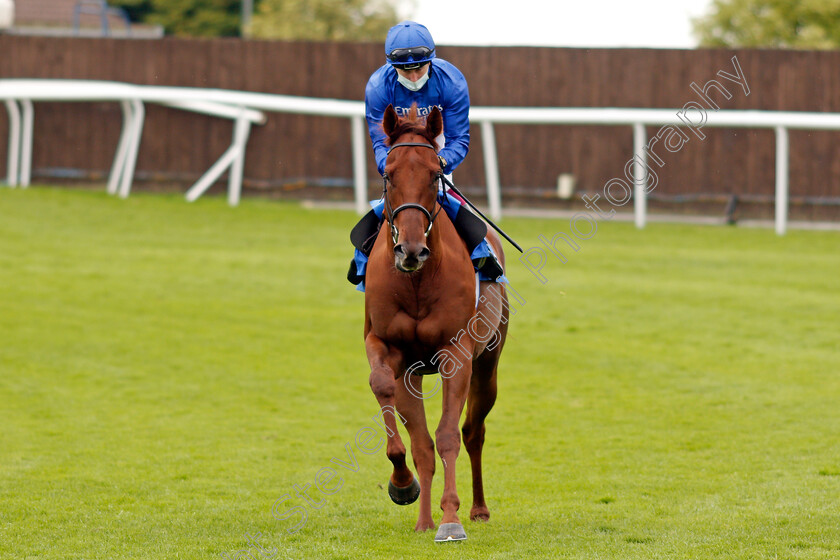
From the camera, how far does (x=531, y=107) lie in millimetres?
24578

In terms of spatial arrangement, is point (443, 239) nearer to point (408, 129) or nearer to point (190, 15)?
point (408, 129)

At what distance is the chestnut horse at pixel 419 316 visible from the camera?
20.6 ft

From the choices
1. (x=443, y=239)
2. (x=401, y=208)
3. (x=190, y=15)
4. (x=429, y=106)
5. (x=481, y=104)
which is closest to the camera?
(x=401, y=208)

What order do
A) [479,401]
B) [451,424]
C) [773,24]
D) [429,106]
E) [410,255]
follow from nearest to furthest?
[410,255] < [451,424] < [429,106] < [479,401] < [773,24]

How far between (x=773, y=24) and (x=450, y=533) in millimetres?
41418

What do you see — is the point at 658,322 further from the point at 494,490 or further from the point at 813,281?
the point at 494,490

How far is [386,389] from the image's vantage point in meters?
6.60

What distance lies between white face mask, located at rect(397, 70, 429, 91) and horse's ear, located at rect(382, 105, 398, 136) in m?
0.64

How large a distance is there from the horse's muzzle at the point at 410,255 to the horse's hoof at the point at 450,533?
1.53 m

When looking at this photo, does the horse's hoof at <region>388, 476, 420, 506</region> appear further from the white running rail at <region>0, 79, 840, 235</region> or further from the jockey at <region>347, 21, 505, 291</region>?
the white running rail at <region>0, 79, 840, 235</region>

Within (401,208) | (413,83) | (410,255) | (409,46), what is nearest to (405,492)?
(410,255)

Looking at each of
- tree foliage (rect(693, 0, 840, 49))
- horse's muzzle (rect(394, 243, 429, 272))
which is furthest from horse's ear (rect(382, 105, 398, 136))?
tree foliage (rect(693, 0, 840, 49))

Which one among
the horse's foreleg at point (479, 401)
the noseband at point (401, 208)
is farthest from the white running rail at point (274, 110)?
the noseband at point (401, 208)

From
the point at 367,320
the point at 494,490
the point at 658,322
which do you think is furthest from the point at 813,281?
the point at 367,320
